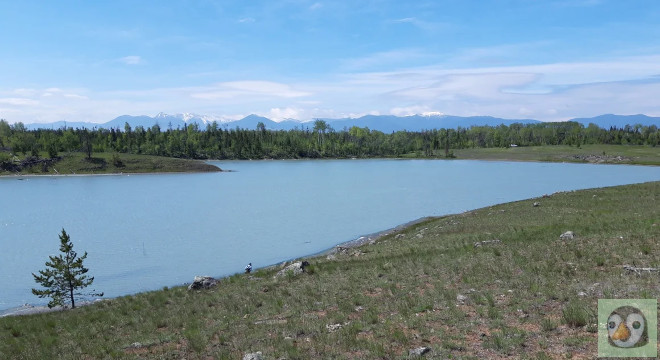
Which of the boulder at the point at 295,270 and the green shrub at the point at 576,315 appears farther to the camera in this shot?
the boulder at the point at 295,270

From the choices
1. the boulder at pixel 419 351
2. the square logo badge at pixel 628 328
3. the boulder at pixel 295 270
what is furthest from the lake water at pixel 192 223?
the square logo badge at pixel 628 328

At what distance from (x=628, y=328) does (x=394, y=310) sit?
824 centimetres

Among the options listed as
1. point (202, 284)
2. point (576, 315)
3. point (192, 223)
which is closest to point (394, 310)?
point (576, 315)

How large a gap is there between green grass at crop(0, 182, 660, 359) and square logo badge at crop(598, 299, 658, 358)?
42 cm

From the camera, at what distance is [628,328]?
12.3 m

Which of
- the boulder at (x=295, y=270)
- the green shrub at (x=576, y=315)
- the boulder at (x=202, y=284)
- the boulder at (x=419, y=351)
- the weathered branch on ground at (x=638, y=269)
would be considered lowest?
the boulder at (x=202, y=284)

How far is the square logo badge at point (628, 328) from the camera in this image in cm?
1112

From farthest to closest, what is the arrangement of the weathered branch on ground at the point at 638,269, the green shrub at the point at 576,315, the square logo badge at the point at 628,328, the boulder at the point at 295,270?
the boulder at the point at 295,270
the weathered branch on ground at the point at 638,269
the green shrub at the point at 576,315
the square logo badge at the point at 628,328

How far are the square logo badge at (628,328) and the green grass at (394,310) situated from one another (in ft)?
1.36

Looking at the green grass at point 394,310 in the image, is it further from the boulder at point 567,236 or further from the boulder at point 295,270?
the boulder at point 295,270

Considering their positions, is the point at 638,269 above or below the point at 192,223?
above

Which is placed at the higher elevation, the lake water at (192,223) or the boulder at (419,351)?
the boulder at (419,351)

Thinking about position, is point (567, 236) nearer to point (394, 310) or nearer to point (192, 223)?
point (394, 310)

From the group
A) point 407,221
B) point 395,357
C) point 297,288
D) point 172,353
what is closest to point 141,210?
point 407,221
